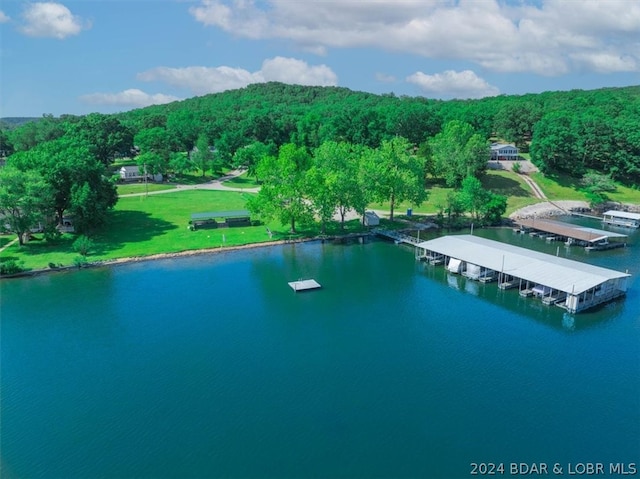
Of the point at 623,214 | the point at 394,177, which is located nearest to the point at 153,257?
the point at 394,177

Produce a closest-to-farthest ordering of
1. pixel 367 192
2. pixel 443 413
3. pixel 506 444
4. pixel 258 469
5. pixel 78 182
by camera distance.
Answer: pixel 258 469, pixel 506 444, pixel 443 413, pixel 78 182, pixel 367 192

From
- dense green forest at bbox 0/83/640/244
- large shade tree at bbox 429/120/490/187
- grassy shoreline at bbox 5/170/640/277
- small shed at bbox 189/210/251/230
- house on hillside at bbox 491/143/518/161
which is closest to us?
grassy shoreline at bbox 5/170/640/277

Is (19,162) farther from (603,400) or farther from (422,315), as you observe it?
(603,400)

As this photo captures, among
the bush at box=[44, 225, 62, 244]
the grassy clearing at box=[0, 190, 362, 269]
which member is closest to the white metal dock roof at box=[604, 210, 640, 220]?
the grassy clearing at box=[0, 190, 362, 269]

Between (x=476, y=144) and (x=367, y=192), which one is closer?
(x=367, y=192)

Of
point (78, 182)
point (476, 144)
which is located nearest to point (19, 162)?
point (78, 182)

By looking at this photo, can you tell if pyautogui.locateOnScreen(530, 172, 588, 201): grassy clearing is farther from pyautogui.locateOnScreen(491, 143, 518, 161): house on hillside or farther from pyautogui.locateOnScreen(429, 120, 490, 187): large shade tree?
pyautogui.locateOnScreen(429, 120, 490, 187): large shade tree
